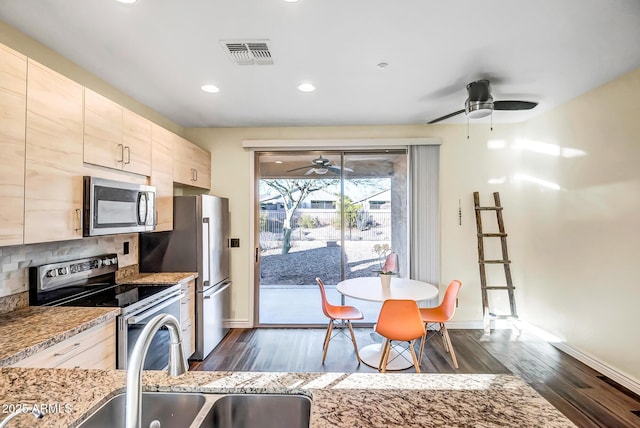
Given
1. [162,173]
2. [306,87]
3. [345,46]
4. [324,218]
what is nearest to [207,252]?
[162,173]

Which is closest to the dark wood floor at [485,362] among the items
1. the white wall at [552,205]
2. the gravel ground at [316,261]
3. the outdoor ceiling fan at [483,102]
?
the white wall at [552,205]

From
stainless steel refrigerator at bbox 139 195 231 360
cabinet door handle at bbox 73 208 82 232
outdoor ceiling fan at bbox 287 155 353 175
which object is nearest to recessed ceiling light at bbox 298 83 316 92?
outdoor ceiling fan at bbox 287 155 353 175

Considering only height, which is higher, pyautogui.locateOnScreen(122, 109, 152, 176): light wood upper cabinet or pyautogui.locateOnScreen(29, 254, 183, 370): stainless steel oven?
pyautogui.locateOnScreen(122, 109, 152, 176): light wood upper cabinet

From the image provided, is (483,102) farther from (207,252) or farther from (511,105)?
(207,252)

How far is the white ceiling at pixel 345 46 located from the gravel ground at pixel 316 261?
1.81m

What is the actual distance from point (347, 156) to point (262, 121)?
1.15 m

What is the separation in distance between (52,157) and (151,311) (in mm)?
1170

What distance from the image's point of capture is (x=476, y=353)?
332cm

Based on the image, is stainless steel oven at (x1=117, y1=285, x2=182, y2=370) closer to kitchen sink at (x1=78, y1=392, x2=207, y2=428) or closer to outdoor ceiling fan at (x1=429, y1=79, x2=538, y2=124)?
kitchen sink at (x1=78, y1=392, x2=207, y2=428)

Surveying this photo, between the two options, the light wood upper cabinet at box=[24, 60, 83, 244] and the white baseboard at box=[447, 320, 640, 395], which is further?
the white baseboard at box=[447, 320, 640, 395]

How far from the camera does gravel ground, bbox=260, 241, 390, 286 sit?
13.8ft

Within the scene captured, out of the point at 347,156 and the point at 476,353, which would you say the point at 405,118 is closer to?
the point at 347,156

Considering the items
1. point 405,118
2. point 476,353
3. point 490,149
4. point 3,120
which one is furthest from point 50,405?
point 490,149

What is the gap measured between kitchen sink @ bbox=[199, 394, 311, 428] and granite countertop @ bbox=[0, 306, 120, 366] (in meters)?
1.01
